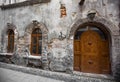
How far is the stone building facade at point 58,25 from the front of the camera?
515cm

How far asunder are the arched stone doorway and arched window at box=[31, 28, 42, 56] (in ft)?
7.33

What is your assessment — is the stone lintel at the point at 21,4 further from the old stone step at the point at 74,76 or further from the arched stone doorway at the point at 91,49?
the old stone step at the point at 74,76

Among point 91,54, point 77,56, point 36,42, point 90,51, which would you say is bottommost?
point 77,56

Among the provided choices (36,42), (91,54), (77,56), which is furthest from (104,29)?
(36,42)

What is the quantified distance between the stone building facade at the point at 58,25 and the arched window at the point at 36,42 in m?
0.06

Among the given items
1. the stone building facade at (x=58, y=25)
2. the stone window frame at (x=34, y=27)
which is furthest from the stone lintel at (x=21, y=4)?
the stone window frame at (x=34, y=27)

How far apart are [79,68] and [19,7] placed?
220 inches

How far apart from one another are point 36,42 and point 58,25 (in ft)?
6.18

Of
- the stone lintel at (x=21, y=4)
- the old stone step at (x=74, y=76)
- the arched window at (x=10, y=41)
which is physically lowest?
the old stone step at (x=74, y=76)

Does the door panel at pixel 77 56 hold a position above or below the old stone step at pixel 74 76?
above

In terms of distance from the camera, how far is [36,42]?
23.1 ft

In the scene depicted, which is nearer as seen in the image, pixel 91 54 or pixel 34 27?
pixel 91 54

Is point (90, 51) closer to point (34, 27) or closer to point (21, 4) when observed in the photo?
point (34, 27)

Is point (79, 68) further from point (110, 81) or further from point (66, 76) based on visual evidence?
point (110, 81)
